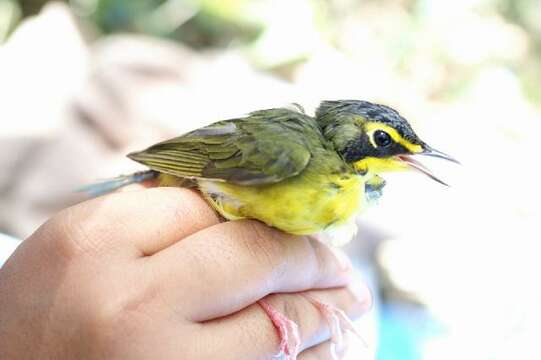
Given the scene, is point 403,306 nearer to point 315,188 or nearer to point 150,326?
point 315,188

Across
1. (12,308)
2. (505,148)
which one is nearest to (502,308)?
(12,308)

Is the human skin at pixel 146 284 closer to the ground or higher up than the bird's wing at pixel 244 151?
closer to the ground

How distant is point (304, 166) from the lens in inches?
59.6

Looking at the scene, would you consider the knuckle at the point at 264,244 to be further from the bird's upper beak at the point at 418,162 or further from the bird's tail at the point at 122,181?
the bird's tail at the point at 122,181

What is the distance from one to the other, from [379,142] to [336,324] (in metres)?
0.49

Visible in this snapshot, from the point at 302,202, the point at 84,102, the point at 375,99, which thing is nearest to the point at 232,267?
the point at 302,202

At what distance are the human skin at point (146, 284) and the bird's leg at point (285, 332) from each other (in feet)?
0.05

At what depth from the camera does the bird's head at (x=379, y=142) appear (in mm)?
1548

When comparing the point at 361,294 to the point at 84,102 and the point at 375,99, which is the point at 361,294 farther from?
the point at 375,99

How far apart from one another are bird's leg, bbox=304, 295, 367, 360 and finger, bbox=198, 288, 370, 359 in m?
0.02

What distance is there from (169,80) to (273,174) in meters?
3.17

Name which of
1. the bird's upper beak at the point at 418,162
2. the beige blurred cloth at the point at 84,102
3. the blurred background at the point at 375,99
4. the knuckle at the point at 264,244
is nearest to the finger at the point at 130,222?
the knuckle at the point at 264,244

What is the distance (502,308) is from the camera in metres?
3.19

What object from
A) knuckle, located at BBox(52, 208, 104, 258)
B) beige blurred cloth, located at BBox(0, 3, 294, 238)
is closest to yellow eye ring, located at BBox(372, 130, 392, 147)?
knuckle, located at BBox(52, 208, 104, 258)
